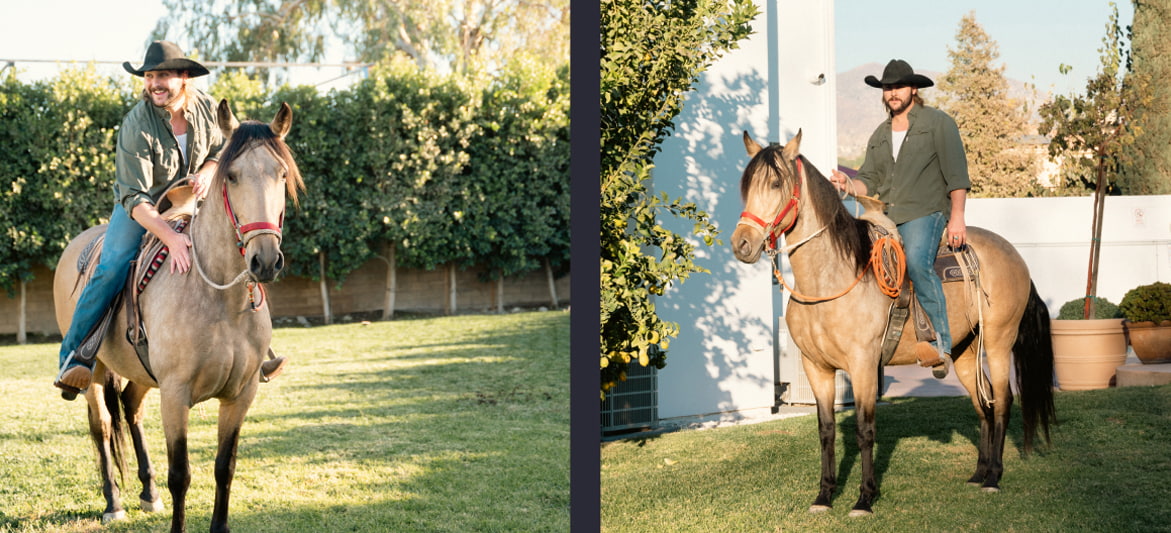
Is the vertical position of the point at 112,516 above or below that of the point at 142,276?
below

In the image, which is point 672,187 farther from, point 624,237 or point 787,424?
point 787,424

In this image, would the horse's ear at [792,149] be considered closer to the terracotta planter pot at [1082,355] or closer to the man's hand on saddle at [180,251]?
the terracotta planter pot at [1082,355]

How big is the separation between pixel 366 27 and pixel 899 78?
14775mm


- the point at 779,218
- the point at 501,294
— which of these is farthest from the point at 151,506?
the point at 501,294

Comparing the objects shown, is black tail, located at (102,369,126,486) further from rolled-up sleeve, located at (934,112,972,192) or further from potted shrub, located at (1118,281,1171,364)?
potted shrub, located at (1118,281,1171,364)

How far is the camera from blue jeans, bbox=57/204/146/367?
399 cm

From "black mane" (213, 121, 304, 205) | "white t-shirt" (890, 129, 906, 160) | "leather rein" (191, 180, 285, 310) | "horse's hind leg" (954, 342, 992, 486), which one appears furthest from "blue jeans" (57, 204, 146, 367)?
"horse's hind leg" (954, 342, 992, 486)

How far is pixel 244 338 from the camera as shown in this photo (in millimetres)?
3822

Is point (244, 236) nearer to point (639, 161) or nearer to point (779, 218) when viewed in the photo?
point (639, 161)

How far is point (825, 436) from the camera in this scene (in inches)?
141

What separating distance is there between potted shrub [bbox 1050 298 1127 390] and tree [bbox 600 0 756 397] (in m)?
1.39

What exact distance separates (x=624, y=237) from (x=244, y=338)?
152 cm

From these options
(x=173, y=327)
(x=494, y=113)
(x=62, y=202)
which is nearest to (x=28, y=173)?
(x=62, y=202)

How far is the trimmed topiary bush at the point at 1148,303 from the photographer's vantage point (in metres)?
3.56
